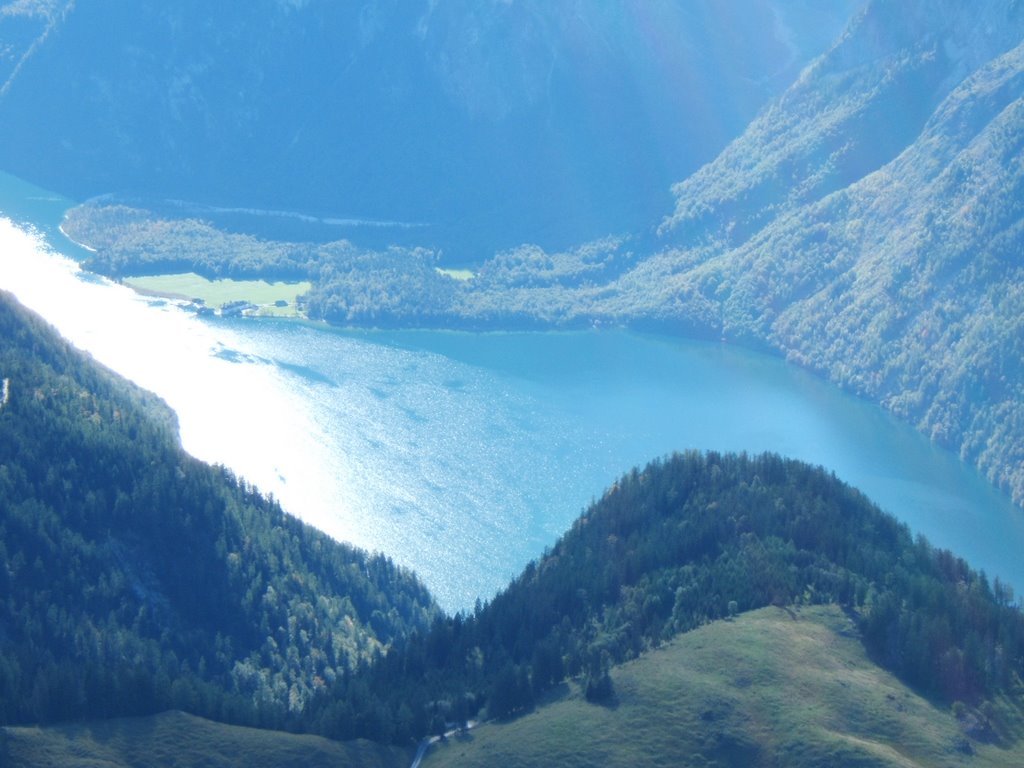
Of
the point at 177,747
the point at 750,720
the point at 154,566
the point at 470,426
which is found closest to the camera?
the point at 177,747

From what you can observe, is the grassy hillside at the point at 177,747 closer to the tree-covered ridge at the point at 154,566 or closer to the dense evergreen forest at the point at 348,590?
the dense evergreen forest at the point at 348,590

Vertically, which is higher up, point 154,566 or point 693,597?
point 154,566

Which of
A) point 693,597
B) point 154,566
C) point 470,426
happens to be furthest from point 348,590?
point 470,426

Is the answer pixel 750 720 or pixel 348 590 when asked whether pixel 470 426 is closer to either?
pixel 348 590

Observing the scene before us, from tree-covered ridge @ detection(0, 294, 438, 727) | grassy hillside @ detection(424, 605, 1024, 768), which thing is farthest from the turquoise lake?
grassy hillside @ detection(424, 605, 1024, 768)

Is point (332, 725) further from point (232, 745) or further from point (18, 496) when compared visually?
point (18, 496)

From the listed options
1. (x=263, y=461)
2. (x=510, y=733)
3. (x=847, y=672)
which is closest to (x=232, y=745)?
(x=510, y=733)
